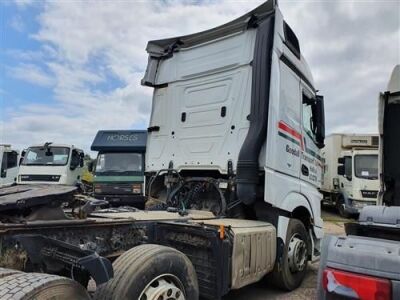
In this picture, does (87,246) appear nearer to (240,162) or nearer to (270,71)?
(240,162)

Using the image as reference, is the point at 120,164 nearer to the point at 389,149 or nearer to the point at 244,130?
the point at 244,130

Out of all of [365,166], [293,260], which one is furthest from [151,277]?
[365,166]

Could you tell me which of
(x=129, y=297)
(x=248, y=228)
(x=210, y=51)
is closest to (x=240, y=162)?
A: (x=248, y=228)

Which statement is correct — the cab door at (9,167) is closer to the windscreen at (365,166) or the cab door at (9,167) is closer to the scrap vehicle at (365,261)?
the windscreen at (365,166)

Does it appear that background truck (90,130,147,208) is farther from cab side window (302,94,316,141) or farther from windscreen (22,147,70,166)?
cab side window (302,94,316,141)

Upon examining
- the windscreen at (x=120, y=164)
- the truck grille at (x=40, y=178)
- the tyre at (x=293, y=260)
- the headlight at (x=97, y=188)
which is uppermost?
the windscreen at (x=120, y=164)

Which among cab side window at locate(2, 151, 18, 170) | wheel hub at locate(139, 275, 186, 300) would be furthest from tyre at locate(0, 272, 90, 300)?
cab side window at locate(2, 151, 18, 170)

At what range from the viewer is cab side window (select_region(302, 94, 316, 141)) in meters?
6.21

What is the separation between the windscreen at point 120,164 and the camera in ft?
47.2

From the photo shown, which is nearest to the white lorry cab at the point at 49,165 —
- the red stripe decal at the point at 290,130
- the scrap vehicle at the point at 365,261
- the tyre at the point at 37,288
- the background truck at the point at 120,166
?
the background truck at the point at 120,166

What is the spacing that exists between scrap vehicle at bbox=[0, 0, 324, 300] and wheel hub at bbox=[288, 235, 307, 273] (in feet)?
0.09

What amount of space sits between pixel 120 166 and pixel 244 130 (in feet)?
32.2

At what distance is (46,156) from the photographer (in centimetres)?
1529

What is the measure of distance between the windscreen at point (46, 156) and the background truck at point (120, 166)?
1441 mm
